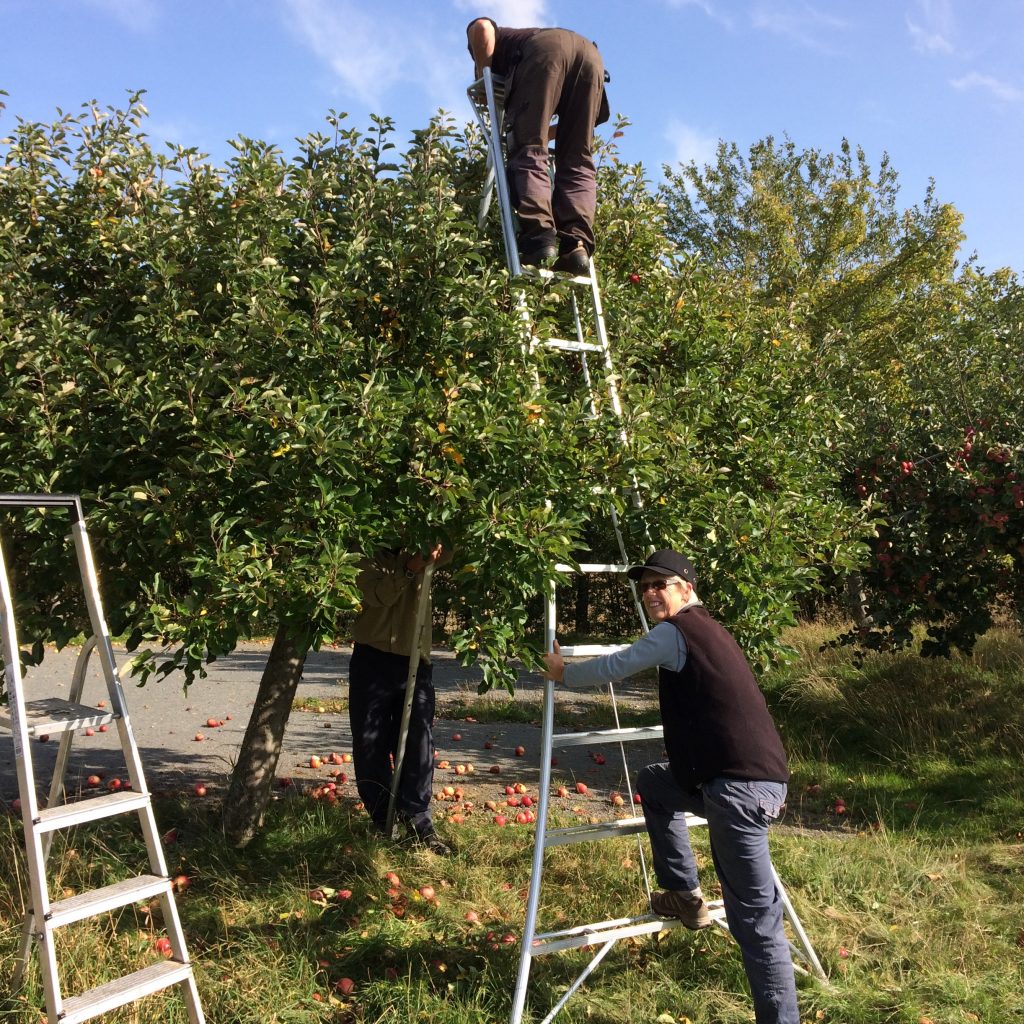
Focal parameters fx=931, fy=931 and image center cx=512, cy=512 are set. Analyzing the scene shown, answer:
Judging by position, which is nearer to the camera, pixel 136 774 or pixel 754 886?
pixel 754 886

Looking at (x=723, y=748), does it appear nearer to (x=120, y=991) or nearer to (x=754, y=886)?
(x=754, y=886)

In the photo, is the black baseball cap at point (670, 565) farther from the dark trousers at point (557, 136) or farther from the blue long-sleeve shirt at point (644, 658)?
the dark trousers at point (557, 136)

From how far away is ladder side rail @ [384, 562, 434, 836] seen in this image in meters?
5.09

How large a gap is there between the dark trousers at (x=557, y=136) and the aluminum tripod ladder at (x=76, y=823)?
239 cm

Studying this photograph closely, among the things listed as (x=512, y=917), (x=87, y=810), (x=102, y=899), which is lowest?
(x=512, y=917)

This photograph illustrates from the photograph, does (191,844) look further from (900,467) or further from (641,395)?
(900,467)

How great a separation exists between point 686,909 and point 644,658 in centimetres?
115

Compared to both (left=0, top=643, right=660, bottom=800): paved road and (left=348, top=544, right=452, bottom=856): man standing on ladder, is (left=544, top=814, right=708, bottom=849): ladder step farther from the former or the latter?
(left=0, top=643, right=660, bottom=800): paved road

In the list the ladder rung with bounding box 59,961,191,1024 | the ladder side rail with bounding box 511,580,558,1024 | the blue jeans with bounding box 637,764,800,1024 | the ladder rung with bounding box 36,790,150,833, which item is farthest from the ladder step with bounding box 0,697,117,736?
the blue jeans with bounding box 637,764,800,1024

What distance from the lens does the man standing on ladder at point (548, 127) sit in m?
4.33

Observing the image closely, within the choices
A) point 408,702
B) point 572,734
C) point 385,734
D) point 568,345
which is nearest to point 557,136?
point 568,345

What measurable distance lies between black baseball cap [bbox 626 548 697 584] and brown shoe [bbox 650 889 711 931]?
130cm

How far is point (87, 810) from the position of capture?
3252mm

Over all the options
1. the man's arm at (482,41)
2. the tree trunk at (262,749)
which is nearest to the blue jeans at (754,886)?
the tree trunk at (262,749)
